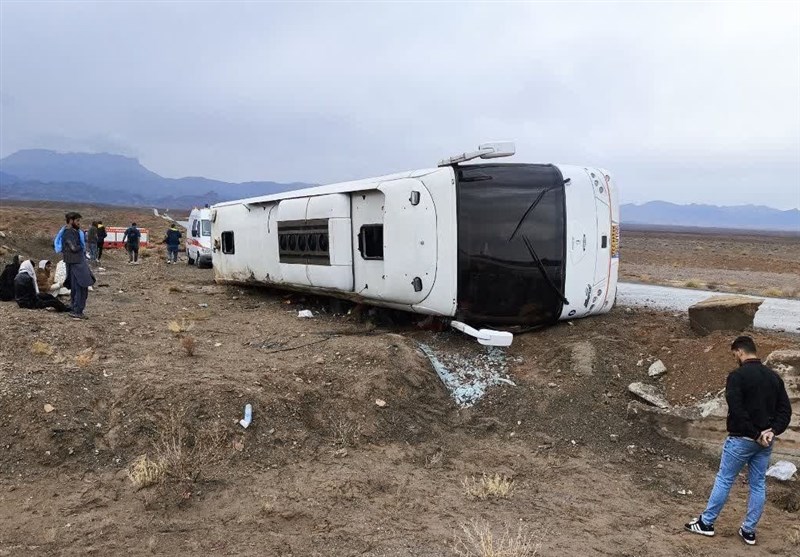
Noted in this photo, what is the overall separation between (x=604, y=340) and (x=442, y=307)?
85.9 inches

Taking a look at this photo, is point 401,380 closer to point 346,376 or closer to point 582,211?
point 346,376

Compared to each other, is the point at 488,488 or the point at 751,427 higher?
the point at 751,427

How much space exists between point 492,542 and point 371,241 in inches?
221

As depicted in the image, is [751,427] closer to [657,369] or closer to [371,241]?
[657,369]

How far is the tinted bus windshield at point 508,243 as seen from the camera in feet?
27.7

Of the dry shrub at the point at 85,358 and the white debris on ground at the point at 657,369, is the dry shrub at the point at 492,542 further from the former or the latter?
the dry shrub at the point at 85,358

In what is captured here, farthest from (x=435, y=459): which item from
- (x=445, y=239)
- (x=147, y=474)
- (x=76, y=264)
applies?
(x=76, y=264)

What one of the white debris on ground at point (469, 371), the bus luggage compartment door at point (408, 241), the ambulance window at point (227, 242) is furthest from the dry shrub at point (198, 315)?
the white debris on ground at point (469, 371)

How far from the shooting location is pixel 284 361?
798cm

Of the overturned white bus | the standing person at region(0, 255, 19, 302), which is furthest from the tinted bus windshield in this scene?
the standing person at region(0, 255, 19, 302)

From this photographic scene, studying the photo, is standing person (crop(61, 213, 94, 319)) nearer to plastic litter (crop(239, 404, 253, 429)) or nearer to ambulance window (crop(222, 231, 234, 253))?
ambulance window (crop(222, 231, 234, 253))

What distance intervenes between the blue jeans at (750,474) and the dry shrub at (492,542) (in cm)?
146

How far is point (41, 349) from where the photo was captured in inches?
300

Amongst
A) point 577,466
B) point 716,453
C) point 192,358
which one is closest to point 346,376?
point 192,358
